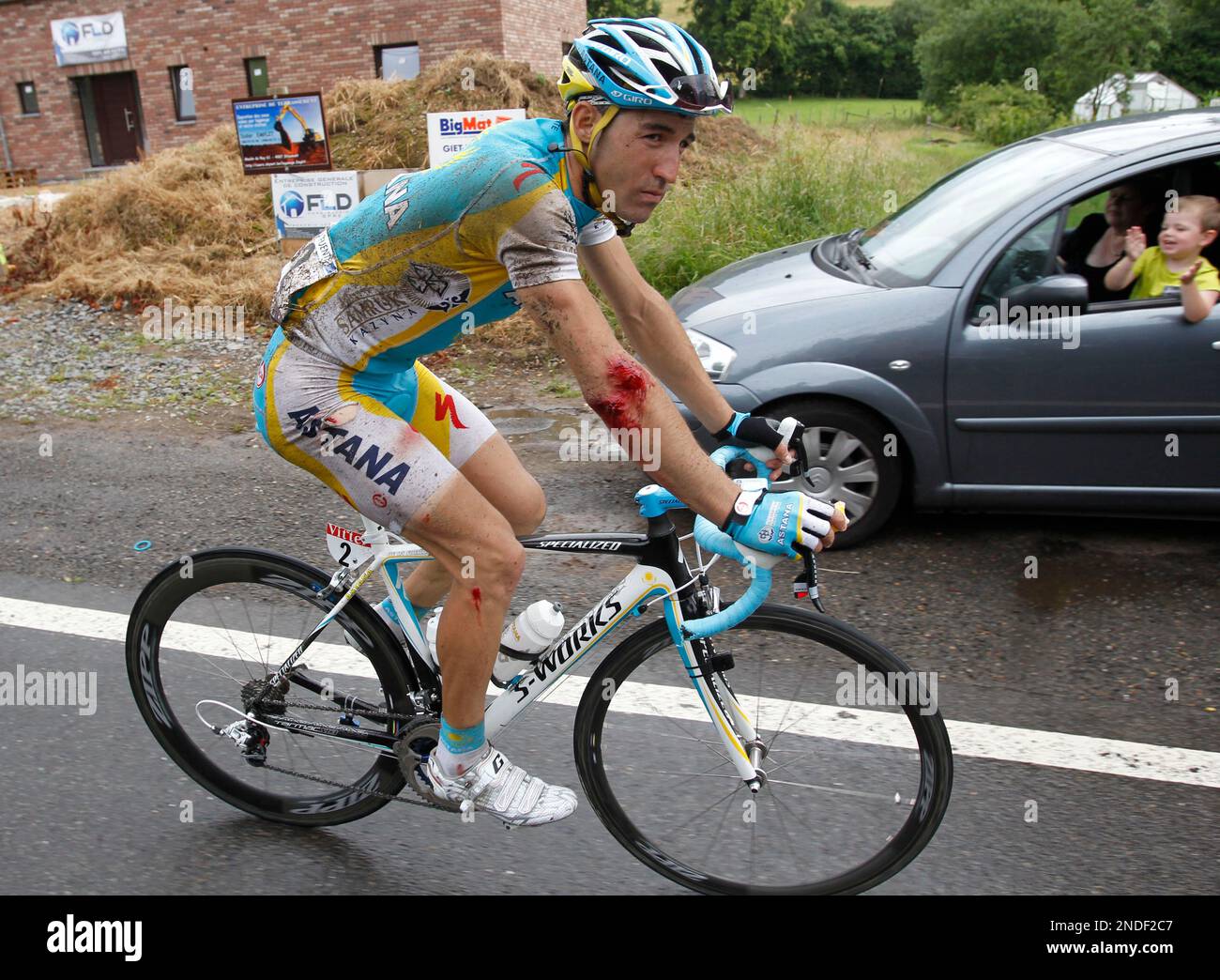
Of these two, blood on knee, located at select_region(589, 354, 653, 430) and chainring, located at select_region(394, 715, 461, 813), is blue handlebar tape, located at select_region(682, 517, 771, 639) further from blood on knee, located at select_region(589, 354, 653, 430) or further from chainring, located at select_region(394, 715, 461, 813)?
chainring, located at select_region(394, 715, 461, 813)

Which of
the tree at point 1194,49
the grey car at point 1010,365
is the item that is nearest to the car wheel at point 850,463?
the grey car at point 1010,365

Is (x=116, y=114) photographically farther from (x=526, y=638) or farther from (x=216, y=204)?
(x=526, y=638)

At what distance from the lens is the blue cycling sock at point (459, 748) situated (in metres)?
2.57

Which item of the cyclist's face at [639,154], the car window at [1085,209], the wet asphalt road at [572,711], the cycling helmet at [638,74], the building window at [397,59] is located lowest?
the wet asphalt road at [572,711]

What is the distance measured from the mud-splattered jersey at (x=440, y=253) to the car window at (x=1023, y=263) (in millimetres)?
2559

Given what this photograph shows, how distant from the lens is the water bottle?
2.58 metres

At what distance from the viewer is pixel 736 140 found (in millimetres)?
16203

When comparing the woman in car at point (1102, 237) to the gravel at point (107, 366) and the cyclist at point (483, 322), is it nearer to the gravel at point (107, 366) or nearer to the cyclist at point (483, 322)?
the cyclist at point (483, 322)

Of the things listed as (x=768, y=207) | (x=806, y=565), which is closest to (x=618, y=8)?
(x=768, y=207)

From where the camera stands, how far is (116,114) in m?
30.0

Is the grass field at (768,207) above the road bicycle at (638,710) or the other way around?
above

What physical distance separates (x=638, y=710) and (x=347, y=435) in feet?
3.64

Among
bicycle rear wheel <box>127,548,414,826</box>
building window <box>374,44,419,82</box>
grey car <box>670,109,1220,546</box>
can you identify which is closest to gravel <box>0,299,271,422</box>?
bicycle rear wheel <box>127,548,414,826</box>
